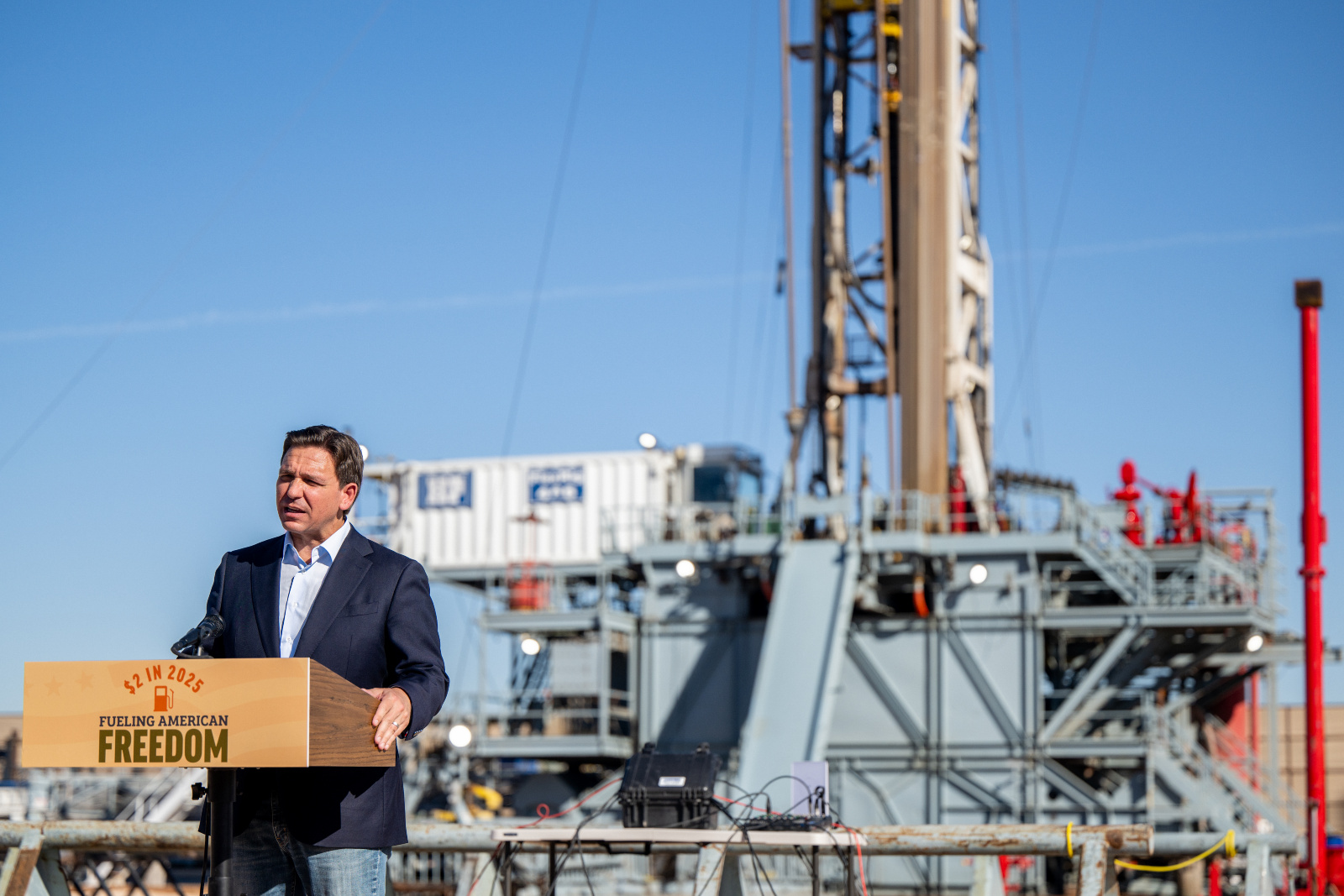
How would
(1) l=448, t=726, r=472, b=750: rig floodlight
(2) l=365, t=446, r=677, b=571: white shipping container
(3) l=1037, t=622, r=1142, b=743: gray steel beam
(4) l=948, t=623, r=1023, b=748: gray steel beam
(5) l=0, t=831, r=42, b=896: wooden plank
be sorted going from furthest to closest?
1. (2) l=365, t=446, r=677, b=571: white shipping container
2. (4) l=948, t=623, r=1023, b=748: gray steel beam
3. (3) l=1037, t=622, r=1142, b=743: gray steel beam
4. (1) l=448, t=726, r=472, b=750: rig floodlight
5. (5) l=0, t=831, r=42, b=896: wooden plank

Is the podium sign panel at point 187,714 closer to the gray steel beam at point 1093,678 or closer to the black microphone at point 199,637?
the black microphone at point 199,637

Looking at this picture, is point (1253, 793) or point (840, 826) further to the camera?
point (1253, 793)

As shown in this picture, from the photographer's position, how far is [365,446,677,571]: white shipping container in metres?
38.5

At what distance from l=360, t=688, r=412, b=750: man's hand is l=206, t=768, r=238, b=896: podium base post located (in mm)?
407

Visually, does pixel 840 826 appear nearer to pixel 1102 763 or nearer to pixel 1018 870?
pixel 1018 870

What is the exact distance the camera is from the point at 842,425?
30734 mm

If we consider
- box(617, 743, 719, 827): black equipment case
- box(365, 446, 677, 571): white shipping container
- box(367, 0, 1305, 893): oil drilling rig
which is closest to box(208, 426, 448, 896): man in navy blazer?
box(617, 743, 719, 827): black equipment case

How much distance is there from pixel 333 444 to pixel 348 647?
0.59m

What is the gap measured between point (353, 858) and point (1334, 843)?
22.9 m

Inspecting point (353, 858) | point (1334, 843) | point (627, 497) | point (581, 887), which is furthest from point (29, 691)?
point (627, 497)

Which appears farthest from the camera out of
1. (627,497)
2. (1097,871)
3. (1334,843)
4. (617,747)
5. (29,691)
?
(627,497)

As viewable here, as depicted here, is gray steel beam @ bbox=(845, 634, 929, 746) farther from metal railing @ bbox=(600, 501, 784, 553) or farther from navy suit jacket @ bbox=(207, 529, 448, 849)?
navy suit jacket @ bbox=(207, 529, 448, 849)

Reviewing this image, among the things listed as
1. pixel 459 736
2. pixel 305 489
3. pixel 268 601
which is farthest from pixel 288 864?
pixel 459 736

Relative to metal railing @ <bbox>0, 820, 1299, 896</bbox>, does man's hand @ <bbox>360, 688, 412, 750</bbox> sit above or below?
above
